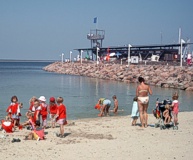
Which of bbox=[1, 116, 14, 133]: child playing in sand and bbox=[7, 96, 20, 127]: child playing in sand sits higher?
bbox=[7, 96, 20, 127]: child playing in sand

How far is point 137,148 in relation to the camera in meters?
8.95

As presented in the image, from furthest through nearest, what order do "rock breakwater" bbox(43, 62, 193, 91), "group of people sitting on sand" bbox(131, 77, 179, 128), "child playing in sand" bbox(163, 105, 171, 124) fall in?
"rock breakwater" bbox(43, 62, 193, 91) < "child playing in sand" bbox(163, 105, 171, 124) < "group of people sitting on sand" bbox(131, 77, 179, 128)

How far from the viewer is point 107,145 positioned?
30.5 ft

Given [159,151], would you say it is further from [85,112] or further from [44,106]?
[85,112]

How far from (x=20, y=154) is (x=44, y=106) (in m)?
3.61

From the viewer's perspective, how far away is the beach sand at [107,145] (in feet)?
27.1

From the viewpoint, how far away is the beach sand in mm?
8250

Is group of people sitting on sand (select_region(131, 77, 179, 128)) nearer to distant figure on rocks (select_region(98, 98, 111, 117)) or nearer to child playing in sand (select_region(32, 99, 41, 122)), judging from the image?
child playing in sand (select_region(32, 99, 41, 122))

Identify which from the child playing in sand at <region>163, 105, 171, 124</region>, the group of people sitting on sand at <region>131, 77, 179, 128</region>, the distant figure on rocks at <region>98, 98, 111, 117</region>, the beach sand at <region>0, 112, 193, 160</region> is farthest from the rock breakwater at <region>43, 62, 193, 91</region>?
the beach sand at <region>0, 112, 193, 160</region>

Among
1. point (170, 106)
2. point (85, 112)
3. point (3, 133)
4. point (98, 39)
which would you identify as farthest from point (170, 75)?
point (98, 39)

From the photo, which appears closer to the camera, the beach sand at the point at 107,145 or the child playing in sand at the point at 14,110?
the beach sand at the point at 107,145

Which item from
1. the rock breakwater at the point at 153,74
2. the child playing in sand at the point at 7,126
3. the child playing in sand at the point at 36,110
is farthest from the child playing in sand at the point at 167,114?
Answer: the rock breakwater at the point at 153,74

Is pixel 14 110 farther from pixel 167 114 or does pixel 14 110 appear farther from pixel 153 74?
pixel 153 74

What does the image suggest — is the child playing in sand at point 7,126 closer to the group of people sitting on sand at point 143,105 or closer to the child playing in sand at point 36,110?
the child playing in sand at point 36,110
